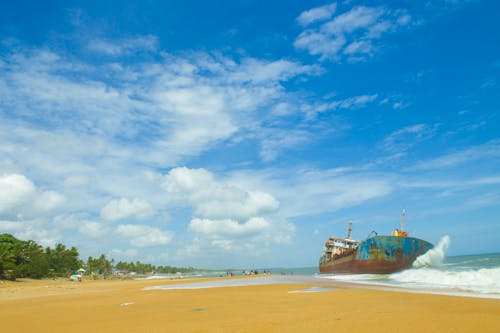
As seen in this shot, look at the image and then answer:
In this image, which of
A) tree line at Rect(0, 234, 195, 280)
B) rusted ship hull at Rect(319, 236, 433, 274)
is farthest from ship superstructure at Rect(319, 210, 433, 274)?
tree line at Rect(0, 234, 195, 280)

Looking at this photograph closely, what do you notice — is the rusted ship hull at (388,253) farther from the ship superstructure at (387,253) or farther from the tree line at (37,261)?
the tree line at (37,261)

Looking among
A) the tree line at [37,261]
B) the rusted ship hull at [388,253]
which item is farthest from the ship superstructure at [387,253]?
the tree line at [37,261]

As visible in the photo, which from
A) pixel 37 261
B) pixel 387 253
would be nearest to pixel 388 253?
pixel 387 253

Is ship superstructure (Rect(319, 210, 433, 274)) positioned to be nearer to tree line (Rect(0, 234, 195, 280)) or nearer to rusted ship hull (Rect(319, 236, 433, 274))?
rusted ship hull (Rect(319, 236, 433, 274))

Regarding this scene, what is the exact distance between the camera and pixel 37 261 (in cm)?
5672

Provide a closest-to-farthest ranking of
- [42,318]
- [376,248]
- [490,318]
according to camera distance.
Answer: [490,318]
[42,318]
[376,248]

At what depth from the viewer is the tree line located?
4538cm

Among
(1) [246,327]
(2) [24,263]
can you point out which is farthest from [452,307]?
(2) [24,263]

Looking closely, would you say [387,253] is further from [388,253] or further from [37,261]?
[37,261]

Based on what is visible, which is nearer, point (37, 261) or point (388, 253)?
point (388, 253)

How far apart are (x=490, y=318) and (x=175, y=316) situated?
8.53 m

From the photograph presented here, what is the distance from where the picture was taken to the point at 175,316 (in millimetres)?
10461

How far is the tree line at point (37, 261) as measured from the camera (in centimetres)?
4538

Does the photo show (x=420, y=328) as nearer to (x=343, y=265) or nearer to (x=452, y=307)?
(x=452, y=307)
